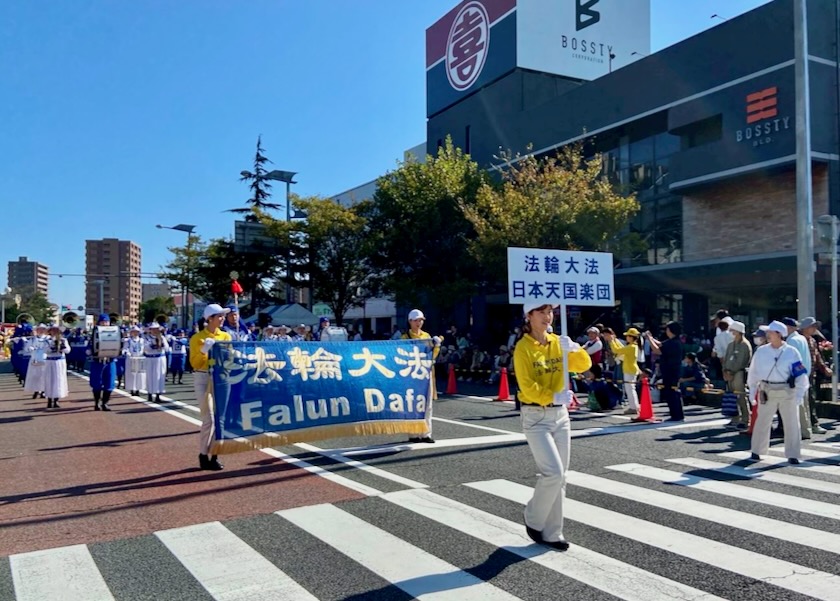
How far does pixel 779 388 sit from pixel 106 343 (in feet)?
42.4

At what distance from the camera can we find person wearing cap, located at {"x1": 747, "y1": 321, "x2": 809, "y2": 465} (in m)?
8.94

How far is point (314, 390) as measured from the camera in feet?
30.6

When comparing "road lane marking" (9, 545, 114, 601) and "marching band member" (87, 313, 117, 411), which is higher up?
"marching band member" (87, 313, 117, 411)

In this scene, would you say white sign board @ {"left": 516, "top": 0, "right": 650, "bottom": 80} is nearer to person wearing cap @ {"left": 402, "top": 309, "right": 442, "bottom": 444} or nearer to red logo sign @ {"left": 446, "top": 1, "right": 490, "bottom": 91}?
red logo sign @ {"left": 446, "top": 1, "right": 490, "bottom": 91}

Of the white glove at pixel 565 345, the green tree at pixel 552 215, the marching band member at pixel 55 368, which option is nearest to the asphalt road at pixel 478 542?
the white glove at pixel 565 345

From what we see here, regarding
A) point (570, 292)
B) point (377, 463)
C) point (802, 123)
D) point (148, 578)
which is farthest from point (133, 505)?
point (802, 123)

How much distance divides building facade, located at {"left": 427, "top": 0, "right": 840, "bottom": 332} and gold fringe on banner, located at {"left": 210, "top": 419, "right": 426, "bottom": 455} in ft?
49.6

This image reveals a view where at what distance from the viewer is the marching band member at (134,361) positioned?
1770 centimetres

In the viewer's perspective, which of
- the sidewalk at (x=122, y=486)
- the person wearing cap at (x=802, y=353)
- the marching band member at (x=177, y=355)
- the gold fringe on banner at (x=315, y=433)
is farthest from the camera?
the marching band member at (x=177, y=355)

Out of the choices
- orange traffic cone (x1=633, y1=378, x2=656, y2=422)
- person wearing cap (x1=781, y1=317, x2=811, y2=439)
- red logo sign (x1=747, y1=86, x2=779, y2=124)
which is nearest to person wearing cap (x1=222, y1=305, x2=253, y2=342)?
orange traffic cone (x1=633, y1=378, x2=656, y2=422)

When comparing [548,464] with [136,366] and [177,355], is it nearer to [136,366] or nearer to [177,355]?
[136,366]

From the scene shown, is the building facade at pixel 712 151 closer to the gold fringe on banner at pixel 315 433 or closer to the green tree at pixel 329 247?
the green tree at pixel 329 247

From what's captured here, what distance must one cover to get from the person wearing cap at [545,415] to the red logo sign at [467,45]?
3358 centimetres

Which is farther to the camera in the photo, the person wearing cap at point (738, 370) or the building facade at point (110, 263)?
the building facade at point (110, 263)
